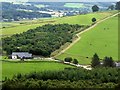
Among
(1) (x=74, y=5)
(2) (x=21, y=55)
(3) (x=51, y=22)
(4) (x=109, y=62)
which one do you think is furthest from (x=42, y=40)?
(1) (x=74, y=5)

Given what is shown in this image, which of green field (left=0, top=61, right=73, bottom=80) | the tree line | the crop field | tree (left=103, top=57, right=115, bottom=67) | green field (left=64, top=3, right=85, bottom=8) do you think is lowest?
tree (left=103, top=57, right=115, bottom=67)

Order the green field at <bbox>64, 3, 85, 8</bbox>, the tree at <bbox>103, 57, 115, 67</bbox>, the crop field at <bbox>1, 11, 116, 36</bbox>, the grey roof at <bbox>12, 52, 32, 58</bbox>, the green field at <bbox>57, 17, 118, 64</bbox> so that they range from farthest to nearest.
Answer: the green field at <bbox>64, 3, 85, 8</bbox>
the crop field at <bbox>1, 11, 116, 36</bbox>
the green field at <bbox>57, 17, 118, 64</bbox>
the grey roof at <bbox>12, 52, 32, 58</bbox>
the tree at <bbox>103, 57, 115, 67</bbox>

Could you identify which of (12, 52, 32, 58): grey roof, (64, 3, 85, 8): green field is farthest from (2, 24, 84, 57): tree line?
(64, 3, 85, 8): green field

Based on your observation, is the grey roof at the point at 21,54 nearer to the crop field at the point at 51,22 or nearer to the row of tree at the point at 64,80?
the row of tree at the point at 64,80

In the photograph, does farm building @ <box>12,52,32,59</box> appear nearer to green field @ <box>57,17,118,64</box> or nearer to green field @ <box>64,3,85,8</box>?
green field @ <box>57,17,118,64</box>

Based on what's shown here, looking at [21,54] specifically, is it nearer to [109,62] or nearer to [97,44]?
[109,62]

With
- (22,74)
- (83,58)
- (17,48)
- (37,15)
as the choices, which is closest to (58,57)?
(83,58)
